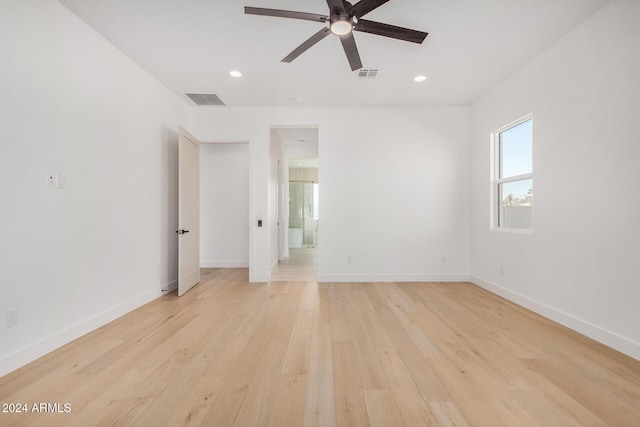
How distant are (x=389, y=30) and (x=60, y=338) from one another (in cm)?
351

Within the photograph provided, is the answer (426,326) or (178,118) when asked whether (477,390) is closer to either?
(426,326)

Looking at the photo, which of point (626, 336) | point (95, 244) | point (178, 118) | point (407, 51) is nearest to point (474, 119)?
point (407, 51)

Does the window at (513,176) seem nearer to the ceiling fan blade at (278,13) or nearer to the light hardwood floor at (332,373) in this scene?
the light hardwood floor at (332,373)

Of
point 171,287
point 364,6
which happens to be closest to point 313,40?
point 364,6

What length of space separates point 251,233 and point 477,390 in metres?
3.43

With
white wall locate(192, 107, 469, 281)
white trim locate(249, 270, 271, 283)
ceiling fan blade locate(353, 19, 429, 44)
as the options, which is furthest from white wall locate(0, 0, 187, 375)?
ceiling fan blade locate(353, 19, 429, 44)

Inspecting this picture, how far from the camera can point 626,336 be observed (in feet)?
6.87

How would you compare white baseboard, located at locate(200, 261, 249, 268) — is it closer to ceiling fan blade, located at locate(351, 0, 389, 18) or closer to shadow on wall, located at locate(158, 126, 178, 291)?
shadow on wall, located at locate(158, 126, 178, 291)

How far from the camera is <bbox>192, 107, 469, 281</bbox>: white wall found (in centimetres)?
435

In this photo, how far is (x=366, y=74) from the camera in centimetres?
331

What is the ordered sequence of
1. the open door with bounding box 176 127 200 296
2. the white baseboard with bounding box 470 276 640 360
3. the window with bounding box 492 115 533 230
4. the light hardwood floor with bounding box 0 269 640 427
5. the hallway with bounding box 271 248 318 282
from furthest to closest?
1. the hallway with bounding box 271 248 318 282
2. the open door with bounding box 176 127 200 296
3. the window with bounding box 492 115 533 230
4. the white baseboard with bounding box 470 276 640 360
5. the light hardwood floor with bounding box 0 269 640 427

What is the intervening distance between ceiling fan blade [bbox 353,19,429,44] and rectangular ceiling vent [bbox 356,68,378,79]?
108 centimetres

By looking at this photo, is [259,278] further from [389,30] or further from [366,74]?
[389,30]

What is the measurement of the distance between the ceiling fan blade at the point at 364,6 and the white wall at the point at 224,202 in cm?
415
